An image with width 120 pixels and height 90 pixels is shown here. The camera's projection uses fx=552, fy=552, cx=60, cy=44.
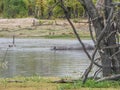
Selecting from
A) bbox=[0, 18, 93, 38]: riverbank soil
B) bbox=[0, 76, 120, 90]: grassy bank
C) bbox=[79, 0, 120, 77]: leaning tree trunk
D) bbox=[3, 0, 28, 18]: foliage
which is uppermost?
bbox=[79, 0, 120, 77]: leaning tree trunk

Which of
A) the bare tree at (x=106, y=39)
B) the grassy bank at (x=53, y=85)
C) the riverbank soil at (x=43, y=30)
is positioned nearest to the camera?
the grassy bank at (x=53, y=85)

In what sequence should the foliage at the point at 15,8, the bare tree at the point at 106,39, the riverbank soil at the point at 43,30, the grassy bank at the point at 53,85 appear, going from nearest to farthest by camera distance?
1. the grassy bank at the point at 53,85
2. the bare tree at the point at 106,39
3. the riverbank soil at the point at 43,30
4. the foliage at the point at 15,8

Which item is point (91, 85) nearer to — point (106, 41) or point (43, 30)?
point (106, 41)

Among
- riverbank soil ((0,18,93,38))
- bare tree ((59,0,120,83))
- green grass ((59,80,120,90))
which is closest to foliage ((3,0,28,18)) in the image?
riverbank soil ((0,18,93,38))

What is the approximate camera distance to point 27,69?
680 inches

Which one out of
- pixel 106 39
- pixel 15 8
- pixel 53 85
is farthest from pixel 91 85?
pixel 15 8

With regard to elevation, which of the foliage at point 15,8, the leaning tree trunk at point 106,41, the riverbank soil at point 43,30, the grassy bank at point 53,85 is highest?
the leaning tree trunk at point 106,41

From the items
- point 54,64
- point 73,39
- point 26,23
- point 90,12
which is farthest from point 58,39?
point 90,12

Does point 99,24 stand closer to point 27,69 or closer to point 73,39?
point 27,69

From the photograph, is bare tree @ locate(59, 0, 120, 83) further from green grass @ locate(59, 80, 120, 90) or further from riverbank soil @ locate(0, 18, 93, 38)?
riverbank soil @ locate(0, 18, 93, 38)

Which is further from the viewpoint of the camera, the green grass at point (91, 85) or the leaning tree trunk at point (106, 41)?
the leaning tree trunk at point (106, 41)

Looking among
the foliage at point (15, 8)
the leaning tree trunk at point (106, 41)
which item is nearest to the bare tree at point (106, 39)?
the leaning tree trunk at point (106, 41)

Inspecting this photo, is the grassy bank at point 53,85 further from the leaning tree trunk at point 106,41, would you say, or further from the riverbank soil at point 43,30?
the riverbank soil at point 43,30

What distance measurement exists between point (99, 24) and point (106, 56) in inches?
27.9
